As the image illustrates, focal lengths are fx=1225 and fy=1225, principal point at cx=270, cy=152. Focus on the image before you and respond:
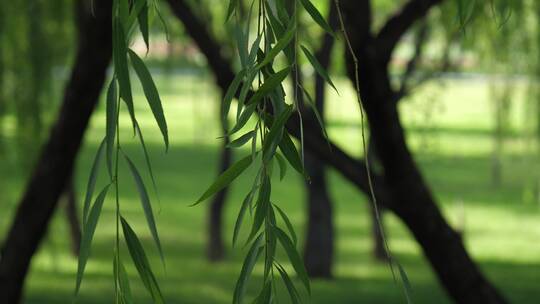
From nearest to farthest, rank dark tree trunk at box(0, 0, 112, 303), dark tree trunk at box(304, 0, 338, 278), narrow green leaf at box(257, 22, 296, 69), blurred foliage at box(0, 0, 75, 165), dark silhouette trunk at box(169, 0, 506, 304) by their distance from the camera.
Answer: narrow green leaf at box(257, 22, 296, 69), dark silhouette trunk at box(169, 0, 506, 304), dark tree trunk at box(0, 0, 112, 303), blurred foliage at box(0, 0, 75, 165), dark tree trunk at box(304, 0, 338, 278)

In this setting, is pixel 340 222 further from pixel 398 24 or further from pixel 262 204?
pixel 262 204

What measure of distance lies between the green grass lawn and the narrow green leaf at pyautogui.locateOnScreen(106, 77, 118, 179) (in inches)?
184

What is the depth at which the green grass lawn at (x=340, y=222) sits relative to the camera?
26.8 ft

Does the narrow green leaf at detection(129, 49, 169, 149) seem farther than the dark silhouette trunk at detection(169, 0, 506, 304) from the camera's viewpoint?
No

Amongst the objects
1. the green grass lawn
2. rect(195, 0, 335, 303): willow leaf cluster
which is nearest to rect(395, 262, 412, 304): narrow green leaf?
rect(195, 0, 335, 303): willow leaf cluster

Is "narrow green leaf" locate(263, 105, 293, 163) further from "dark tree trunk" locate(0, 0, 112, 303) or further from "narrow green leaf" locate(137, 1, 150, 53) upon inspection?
"dark tree trunk" locate(0, 0, 112, 303)

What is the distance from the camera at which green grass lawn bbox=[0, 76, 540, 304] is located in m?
8.17

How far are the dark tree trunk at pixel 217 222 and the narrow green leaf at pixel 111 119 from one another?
752cm

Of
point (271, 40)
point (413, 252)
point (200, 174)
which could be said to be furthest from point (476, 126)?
point (271, 40)

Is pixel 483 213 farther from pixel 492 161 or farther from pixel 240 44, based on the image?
pixel 240 44

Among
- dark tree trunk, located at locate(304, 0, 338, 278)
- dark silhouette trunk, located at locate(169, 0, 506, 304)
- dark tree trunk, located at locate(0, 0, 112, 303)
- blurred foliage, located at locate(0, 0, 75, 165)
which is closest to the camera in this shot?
dark silhouette trunk, located at locate(169, 0, 506, 304)

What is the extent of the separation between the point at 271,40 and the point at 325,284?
6706mm

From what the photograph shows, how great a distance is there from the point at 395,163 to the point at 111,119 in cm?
265

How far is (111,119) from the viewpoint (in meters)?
1.79
